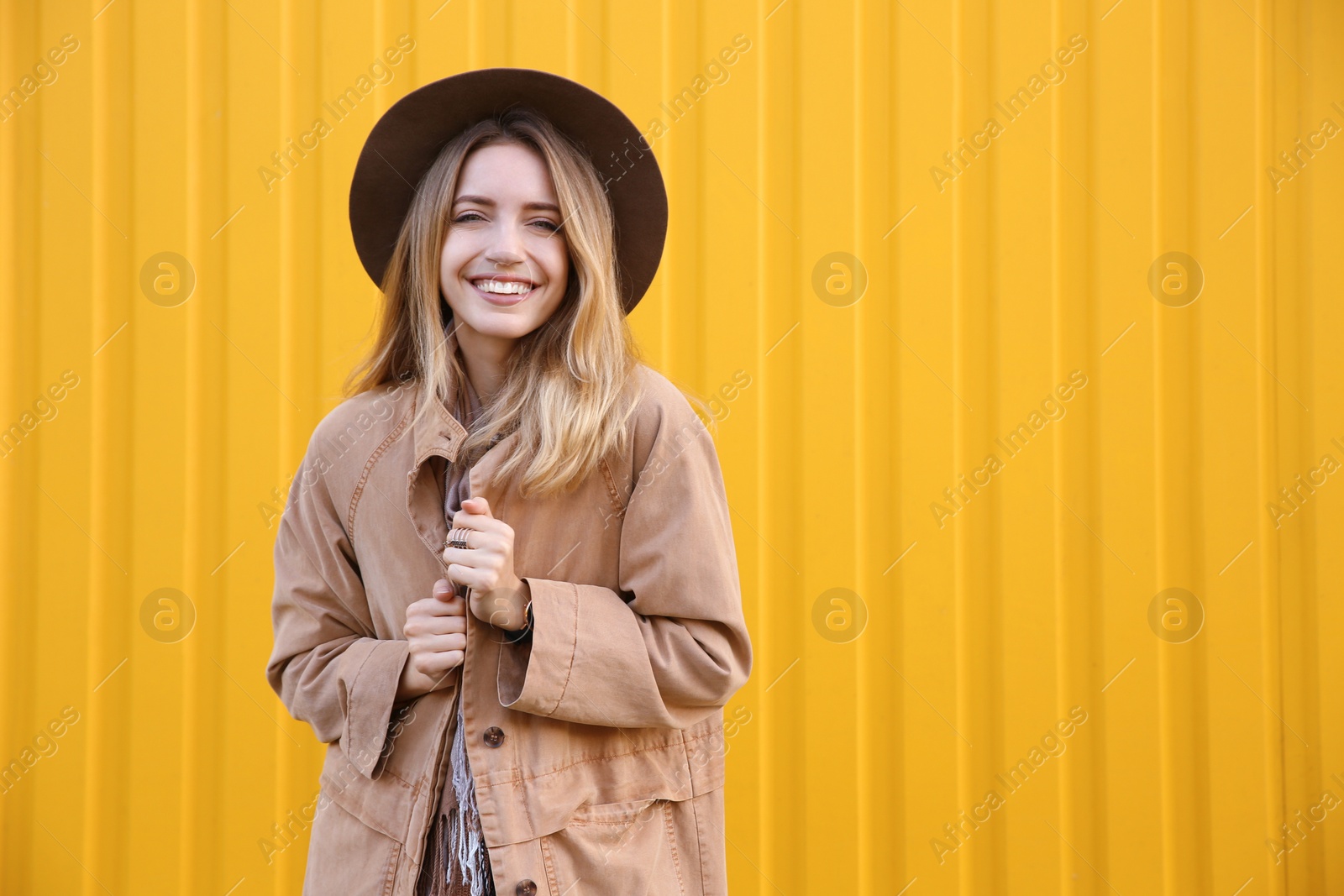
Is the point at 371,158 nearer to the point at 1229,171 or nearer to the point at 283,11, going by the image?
the point at 283,11

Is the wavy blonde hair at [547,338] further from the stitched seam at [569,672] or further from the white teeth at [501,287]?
the stitched seam at [569,672]

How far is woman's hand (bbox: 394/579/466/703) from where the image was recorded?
56.7 inches

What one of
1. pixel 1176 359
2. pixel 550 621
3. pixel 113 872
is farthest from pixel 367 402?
pixel 1176 359

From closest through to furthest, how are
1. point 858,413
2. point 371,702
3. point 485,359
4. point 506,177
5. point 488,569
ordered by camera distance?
point 488,569 < point 371,702 < point 506,177 < point 485,359 < point 858,413

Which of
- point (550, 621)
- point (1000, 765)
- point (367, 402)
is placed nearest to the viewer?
point (550, 621)

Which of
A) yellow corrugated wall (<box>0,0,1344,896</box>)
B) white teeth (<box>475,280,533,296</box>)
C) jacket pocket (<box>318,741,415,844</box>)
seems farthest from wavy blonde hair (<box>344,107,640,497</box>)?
yellow corrugated wall (<box>0,0,1344,896</box>)

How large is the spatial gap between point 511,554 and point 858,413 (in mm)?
1718

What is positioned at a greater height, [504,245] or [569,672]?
[504,245]

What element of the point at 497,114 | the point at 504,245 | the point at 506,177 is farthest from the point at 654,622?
the point at 497,114

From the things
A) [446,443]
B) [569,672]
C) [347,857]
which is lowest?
[347,857]

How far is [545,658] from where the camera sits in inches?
55.1

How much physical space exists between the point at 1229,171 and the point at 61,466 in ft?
12.3

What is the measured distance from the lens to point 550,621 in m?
1.42

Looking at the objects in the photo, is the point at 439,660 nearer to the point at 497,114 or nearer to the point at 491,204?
the point at 491,204
